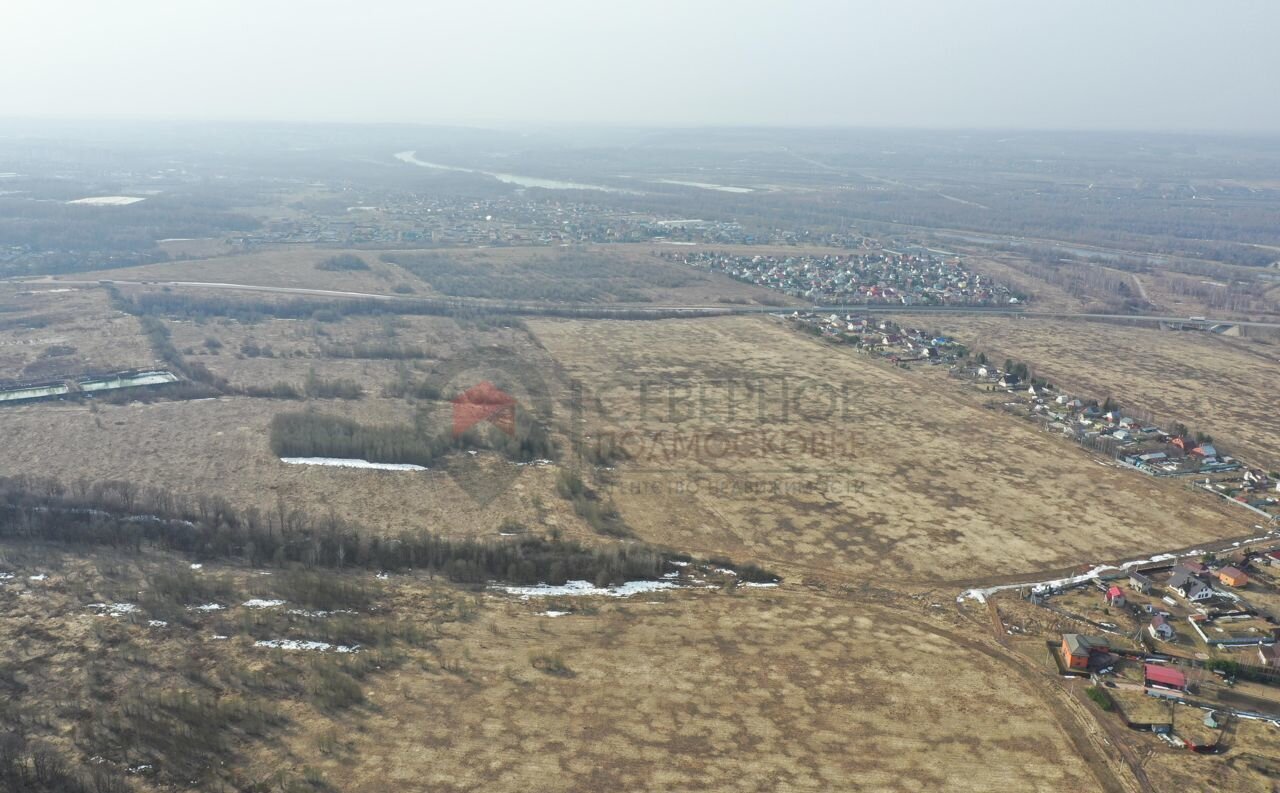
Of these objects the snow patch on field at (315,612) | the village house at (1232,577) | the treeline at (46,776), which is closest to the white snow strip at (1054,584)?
the village house at (1232,577)

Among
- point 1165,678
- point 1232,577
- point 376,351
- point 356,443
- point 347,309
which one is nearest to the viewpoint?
point 1165,678

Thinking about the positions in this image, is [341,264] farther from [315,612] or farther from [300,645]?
[300,645]

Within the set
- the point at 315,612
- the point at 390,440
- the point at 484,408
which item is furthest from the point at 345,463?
the point at 315,612

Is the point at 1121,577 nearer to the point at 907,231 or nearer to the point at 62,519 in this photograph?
the point at 62,519

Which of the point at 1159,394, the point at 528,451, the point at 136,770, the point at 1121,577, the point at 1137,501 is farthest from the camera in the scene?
the point at 1159,394

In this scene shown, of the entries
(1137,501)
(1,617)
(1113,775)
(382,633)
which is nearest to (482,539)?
(382,633)
